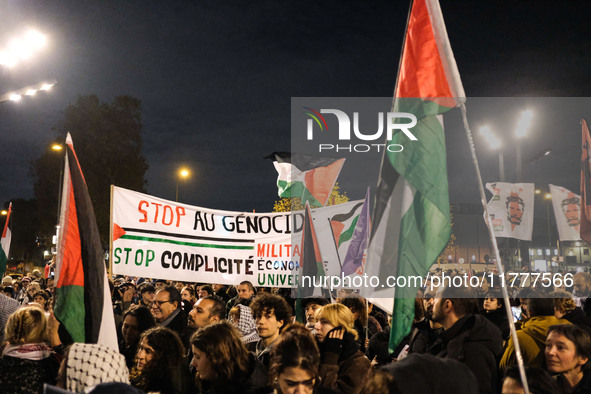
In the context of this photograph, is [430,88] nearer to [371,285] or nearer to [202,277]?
[371,285]

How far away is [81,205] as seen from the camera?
15.7 ft

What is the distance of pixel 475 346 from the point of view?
4.14 metres

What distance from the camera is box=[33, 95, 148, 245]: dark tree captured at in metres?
43.1

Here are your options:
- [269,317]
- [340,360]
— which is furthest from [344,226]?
[340,360]

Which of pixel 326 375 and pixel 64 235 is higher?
pixel 64 235

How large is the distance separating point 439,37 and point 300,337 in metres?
2.49

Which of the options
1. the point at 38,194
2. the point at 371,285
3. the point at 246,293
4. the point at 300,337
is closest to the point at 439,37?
the point at 371,285

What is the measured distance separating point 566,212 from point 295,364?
9.95 meters

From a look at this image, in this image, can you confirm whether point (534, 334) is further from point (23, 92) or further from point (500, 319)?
point (23, 92)

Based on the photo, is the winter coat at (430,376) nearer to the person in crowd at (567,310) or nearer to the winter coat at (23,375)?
the winter coat at (23,375)

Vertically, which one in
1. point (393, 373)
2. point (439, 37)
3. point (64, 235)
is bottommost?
point (393, 373)

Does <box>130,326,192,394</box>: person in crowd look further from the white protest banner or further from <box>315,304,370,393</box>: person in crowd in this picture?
the white protest banner

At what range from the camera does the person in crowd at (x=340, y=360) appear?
3855 millimetres

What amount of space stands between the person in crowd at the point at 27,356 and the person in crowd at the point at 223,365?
139 centimetres
